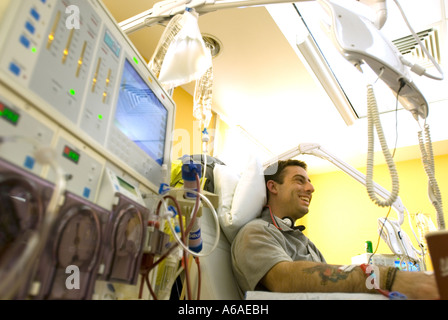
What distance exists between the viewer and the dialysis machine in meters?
0.49

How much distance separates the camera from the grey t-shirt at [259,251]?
3.84ft

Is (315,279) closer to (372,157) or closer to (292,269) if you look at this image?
(292,269)

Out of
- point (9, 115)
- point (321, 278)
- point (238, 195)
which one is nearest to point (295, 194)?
point (238, 195)

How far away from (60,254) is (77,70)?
1.18 ft

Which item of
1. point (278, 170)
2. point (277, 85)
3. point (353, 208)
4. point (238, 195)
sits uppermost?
point (277, 85)

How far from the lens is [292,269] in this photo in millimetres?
1101

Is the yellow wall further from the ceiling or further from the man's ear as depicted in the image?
the man's ear

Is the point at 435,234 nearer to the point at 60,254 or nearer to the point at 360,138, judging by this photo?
the point at 60,254

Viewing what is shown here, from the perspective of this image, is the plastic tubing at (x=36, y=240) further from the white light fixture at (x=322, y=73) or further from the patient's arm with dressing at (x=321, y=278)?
the white light fixture at (x=322, y=73)

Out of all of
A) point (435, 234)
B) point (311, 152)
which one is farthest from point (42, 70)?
point (311, 152)

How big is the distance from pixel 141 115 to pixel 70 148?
348 millimetres

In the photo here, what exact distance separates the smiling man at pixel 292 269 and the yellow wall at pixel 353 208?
90.0 inches

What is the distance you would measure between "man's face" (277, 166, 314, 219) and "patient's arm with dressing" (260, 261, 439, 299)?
25.8 inches

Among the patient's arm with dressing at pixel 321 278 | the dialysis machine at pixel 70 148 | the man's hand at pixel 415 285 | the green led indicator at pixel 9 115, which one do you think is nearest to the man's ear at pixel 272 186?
the patient's arm with dressing at pixel 321 278
